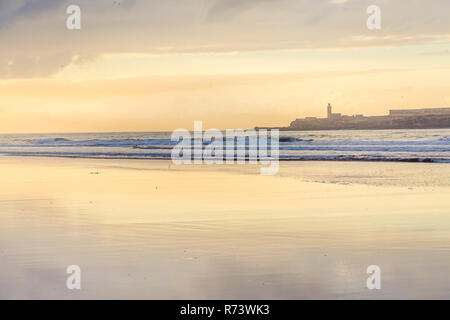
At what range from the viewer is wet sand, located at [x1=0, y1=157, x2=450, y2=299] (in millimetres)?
6105

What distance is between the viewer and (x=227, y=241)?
8.41 meters

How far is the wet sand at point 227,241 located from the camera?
Result: 6.11 m

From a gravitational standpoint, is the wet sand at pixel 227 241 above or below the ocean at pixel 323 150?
below

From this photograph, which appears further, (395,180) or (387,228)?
(395,180)

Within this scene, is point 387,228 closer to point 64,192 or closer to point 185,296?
point 185,296

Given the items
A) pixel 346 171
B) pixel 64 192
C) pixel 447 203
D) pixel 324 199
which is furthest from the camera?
pixel 346 171

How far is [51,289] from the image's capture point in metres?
6.07

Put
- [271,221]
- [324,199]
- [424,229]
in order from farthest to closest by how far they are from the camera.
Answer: [324,199] → [271,221] → [424,229]

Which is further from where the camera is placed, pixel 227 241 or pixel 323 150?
pixel 323 150

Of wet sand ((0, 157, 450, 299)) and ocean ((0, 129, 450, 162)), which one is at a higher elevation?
ocean ((0, 129, 450, 162))

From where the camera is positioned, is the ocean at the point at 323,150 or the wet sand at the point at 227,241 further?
the ocean at the point at 323,150

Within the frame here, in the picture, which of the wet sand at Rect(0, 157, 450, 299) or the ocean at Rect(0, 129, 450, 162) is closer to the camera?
the wet sand at Rect(0, 157, 450, 299)

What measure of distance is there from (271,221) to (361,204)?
2780 millimetres
